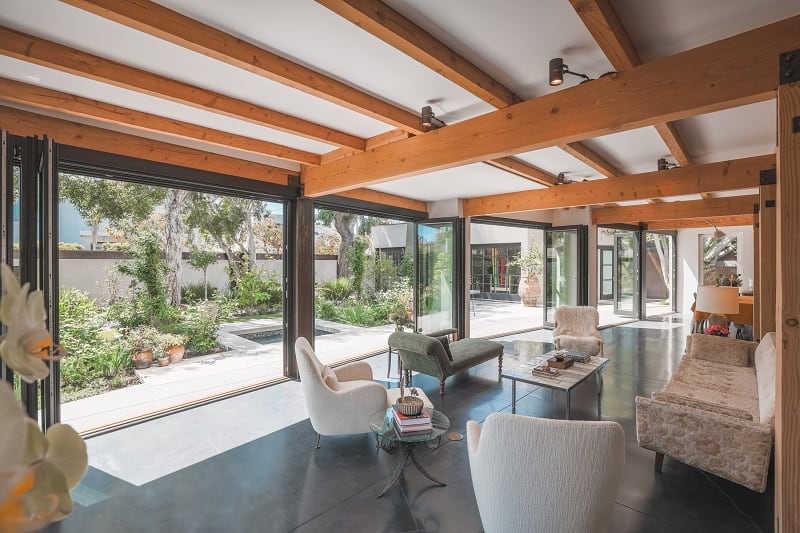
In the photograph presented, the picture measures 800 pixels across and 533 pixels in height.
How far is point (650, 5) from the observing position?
6.01 ft

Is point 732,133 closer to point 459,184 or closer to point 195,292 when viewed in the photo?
point 459,184

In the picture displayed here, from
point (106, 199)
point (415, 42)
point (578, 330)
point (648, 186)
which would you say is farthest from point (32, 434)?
point (106, 199)

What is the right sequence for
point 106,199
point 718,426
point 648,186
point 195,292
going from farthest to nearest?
1. point 195,292
2. point 106,199
3. point 648,186
4. point 718,426

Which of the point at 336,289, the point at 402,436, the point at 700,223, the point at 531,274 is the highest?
the point at 700,223

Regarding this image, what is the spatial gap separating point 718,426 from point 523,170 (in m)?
3.08

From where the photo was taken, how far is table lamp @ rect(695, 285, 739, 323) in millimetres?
4426

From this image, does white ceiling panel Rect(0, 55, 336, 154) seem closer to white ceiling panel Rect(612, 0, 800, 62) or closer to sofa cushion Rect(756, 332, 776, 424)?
white ceiling panel Rect(612, 0, 800, 62)

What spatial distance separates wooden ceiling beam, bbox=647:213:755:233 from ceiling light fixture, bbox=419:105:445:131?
8.80 meters

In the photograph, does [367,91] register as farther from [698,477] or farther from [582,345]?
[582,345]

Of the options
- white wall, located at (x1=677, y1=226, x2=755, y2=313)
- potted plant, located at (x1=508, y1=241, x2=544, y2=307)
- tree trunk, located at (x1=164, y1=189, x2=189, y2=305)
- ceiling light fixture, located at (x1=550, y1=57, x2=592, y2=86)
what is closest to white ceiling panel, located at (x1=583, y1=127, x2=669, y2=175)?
ceiling light fixture, located at (x1=550, y1=57, x2=592, y2=86)

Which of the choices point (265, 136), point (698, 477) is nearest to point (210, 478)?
point (265, 136)

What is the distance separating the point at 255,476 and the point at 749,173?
5453 millimetres

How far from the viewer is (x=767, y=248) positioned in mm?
3961

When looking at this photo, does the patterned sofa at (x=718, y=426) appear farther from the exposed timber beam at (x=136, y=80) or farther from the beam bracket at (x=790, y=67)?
the exposed timber beam at (x=136, y=80)
